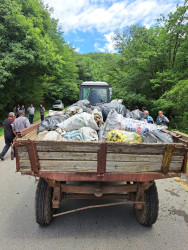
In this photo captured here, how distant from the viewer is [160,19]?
11.8 metres

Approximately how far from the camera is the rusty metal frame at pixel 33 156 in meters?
2.00

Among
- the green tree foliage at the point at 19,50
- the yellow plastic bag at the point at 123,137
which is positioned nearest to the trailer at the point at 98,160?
the yellow plastic bag at the point at 123,137

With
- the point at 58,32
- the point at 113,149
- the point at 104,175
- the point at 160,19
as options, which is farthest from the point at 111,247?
the point at 58,32

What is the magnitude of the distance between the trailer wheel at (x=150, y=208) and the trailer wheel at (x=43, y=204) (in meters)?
1.47

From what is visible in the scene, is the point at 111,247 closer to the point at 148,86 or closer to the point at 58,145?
the point at 58,145

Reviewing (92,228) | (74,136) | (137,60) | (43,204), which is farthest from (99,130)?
(137,60)

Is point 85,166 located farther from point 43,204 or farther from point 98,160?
point 43,204

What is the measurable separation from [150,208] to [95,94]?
18.7 feet

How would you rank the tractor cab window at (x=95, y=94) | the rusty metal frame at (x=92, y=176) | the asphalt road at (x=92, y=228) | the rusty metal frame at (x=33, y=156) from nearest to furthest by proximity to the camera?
the rusty metal frame at (x=33, y=156)
the rusty metal frame at (x=92, y=176)
the asphalt road at (x=92, y=228)
the tractor cab window at (x=95, y=94)

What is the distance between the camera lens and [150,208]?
260cm

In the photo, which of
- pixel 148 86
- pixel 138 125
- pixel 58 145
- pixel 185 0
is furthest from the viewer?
pixel 148 86

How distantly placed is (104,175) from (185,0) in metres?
12.4

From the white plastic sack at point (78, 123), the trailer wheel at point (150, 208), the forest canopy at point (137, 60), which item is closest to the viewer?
the trailer wheel at point (150, 208)

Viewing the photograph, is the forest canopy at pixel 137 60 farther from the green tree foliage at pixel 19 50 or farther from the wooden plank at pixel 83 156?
the wooden plank at pixel 83 156
